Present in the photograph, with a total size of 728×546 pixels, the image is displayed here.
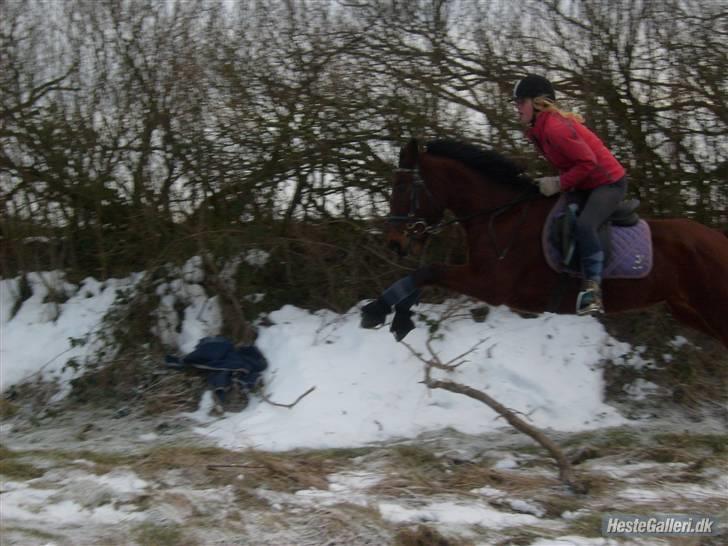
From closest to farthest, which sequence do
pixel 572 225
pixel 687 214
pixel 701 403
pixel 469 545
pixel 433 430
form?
pixel 469 545, pixel 572 225, pixel 433 430, pixel 701 403, pixel 687 214

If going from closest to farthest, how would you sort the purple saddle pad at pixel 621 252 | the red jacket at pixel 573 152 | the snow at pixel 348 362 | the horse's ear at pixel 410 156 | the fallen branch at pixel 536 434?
the fallen branch at pixel 536 434, the red jacket at pixel 573 152, the purple saddle pad at pixel 621 252, the horse's ear at pixel 410 156, the snow at pixel 348 362

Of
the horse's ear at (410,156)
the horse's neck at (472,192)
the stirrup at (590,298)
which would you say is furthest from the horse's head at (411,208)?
the stirrup at (590,298)

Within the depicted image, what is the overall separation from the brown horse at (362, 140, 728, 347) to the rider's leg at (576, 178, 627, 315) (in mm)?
264

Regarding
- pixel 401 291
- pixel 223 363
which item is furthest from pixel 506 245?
pixel 223 363

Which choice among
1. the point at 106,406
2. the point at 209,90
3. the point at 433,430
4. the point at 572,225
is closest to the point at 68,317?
the point at 106,406

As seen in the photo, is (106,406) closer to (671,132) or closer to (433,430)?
(433,430)

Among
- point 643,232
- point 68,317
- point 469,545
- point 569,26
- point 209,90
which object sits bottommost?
point 469,545

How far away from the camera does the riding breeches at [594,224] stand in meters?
5.67

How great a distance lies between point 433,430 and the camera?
6832 mm

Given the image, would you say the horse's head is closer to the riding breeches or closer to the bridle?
the bridle

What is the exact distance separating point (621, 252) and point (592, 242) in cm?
37

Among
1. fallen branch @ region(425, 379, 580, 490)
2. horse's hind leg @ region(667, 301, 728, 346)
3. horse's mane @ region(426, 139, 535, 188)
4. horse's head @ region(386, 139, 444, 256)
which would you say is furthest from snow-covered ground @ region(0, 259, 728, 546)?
horse's mane @ region(426, 139, 535, 188)

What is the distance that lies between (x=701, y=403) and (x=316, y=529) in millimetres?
4715

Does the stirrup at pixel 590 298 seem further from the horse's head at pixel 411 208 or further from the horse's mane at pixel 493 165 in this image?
the horse's head at pixel 411 208
